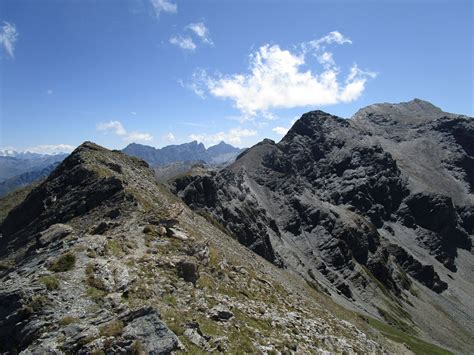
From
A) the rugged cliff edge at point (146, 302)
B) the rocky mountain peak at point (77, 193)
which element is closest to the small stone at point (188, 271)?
the rugged cliff edge at point (146, 302)

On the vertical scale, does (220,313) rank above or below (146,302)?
below

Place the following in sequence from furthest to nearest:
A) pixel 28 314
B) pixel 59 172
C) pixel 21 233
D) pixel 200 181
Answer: pixel 200 181, pixel 59 172, pixel 21 233, pixel 28 314

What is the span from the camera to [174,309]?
23969mm

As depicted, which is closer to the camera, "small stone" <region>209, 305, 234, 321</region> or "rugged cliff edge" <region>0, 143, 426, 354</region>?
"rugged cliff edge" <region>0, 143, 426, 354</region>

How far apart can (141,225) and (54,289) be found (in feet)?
52.4

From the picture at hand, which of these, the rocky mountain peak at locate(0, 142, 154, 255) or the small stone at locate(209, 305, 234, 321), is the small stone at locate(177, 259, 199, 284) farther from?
the rocky mountain peak at locate(0, 142, 154, 255)

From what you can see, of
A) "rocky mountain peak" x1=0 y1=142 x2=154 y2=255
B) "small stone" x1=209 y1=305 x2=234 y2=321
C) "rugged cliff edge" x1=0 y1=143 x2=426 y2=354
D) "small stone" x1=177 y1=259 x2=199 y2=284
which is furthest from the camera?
"rocky mountain peak" x1=0 y1=142 x2=154 y2=255

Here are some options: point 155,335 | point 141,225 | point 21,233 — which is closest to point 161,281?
point 155,335

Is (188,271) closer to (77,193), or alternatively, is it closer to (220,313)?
(220,313)

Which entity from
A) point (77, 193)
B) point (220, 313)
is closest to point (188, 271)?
point (220, 313)

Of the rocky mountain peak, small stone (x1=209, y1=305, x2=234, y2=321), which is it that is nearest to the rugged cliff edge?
small stone (x1=209, y1=305, x2=234, y2=321)

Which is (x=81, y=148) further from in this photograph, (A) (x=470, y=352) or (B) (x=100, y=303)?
(A) (x=470, y=352)

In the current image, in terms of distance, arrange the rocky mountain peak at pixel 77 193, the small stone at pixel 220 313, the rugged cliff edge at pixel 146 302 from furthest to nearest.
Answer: the rocky mountain peak at pixel 77 193 → the small stone at pixel 220 313 → the rugged cliff edge at pixel 146 302

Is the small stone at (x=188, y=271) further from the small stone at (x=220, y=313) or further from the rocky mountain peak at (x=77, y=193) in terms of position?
the rocky mountain peak at (x=77, y=193)
